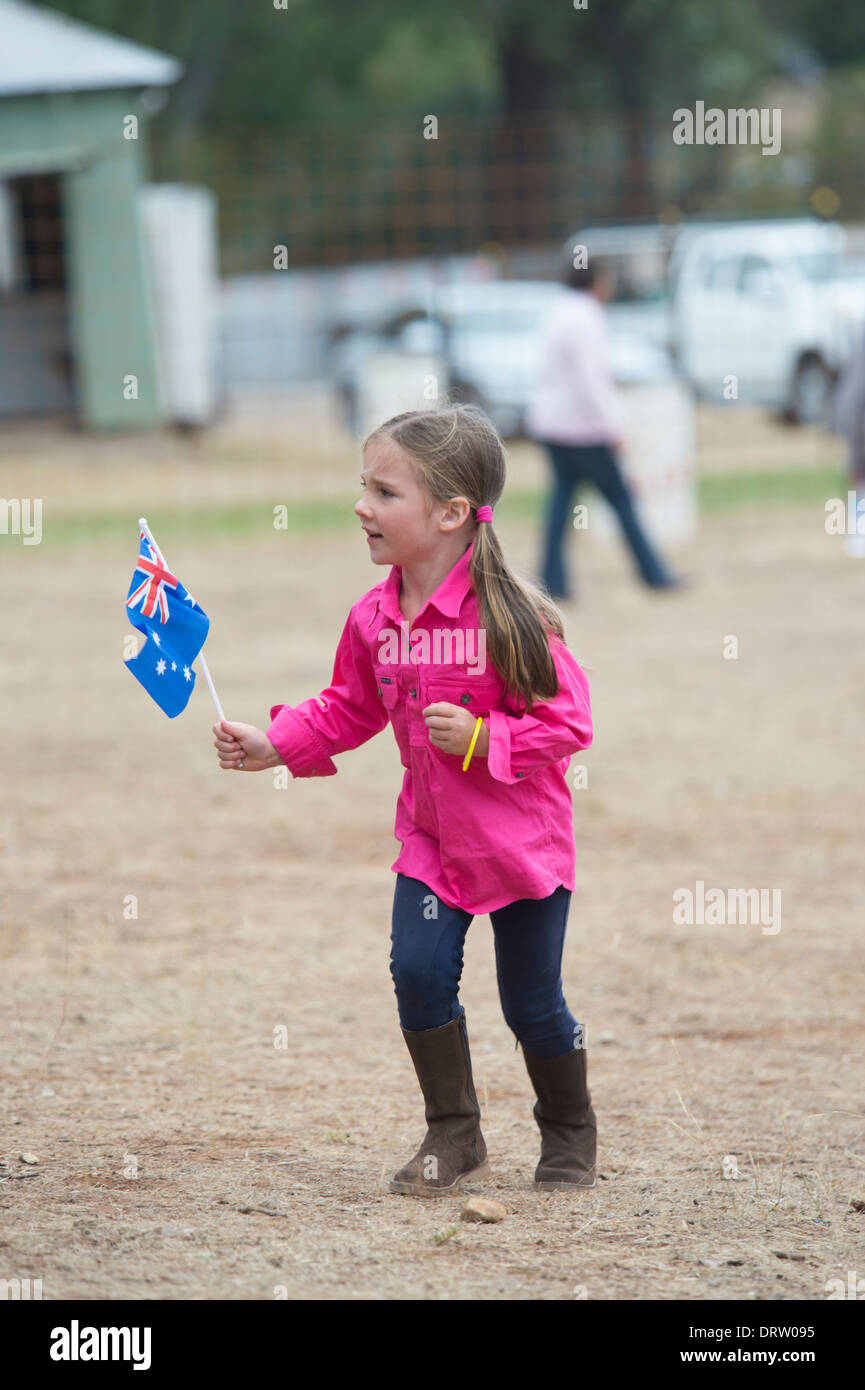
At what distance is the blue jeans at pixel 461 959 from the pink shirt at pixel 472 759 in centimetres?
5

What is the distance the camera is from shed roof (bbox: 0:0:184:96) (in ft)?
57.9

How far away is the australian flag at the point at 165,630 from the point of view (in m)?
3.47

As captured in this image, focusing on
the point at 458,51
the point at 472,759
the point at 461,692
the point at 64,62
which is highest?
the point at 458,51

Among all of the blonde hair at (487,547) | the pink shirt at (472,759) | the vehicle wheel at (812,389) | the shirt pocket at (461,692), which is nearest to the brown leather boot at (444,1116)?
the pink shirt at (472,759)

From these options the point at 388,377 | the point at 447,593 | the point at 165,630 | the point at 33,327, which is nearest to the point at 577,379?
the point at 388,377

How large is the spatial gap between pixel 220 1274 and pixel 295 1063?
134cm

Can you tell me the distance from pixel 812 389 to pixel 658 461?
8.03 metres

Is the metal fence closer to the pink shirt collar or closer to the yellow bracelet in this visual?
the pink shirt collar

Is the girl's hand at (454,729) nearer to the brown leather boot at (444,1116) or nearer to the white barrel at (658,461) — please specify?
the brown leather boot at (444,1116)

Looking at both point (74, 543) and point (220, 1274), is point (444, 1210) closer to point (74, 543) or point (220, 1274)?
point (220, 1274)

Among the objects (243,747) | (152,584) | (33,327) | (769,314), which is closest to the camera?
(243,747)

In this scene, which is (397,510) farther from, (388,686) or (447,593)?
(388,686)

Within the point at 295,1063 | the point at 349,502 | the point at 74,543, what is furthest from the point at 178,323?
the point at 295,1063

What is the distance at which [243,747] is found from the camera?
336 cm
